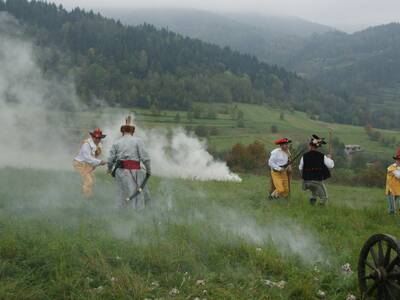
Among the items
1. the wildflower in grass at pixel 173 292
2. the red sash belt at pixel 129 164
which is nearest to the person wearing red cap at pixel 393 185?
the red sash belt at pixel 129 164

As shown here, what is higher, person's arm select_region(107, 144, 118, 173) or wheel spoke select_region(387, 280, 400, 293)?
person's arm select_region(107, 144, 118, 173)

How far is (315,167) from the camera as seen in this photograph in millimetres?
13797

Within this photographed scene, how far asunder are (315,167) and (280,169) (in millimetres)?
1116

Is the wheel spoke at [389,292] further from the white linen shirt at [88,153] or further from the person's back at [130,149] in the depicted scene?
the white linen shirt at [88,153]

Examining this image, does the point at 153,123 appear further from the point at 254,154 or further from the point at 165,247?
the point at 165,247

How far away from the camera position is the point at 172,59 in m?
127

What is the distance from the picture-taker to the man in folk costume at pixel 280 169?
47.7ft

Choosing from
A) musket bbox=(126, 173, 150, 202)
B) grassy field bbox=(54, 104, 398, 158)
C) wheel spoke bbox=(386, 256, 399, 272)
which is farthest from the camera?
grassy field bbox=(54, 104, 398, 158)

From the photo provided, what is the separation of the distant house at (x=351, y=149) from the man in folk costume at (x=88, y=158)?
6711 centimetres

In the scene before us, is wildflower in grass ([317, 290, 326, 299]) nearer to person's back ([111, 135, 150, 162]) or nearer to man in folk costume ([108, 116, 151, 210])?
man in folk costume ([108, 116, 151, 210])

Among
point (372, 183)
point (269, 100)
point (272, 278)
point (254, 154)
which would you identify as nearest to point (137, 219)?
point (272, 278)

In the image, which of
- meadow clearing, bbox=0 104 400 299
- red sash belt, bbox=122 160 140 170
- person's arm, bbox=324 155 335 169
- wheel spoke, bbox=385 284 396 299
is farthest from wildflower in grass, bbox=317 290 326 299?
person's arm, bbox=324 155 335 169

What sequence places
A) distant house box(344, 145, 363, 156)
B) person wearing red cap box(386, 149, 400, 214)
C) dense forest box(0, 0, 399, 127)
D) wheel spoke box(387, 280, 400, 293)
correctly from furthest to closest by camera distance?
dense forest box(0, 0, 399, 127) < distant house box(344, 145, 363, 156) < person wearing red cap box(386, 149, 400, 214) < wheel spoke box(387, 280, 400, 293)

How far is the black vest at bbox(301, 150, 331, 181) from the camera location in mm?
13766
